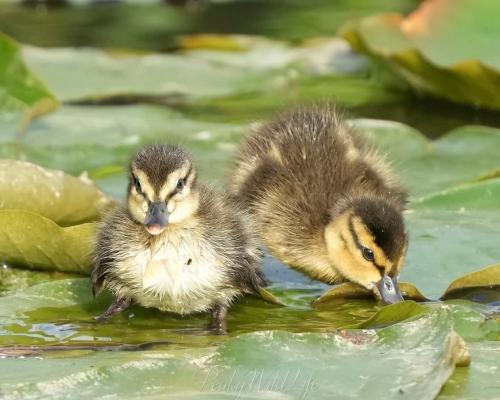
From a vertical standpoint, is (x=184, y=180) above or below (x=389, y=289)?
above

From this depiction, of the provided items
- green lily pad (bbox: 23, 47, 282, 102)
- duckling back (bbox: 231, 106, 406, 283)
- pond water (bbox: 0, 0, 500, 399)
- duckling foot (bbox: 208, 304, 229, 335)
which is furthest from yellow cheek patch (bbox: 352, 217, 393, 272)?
green lily pad (bbox: 23, 47, 282, 102)

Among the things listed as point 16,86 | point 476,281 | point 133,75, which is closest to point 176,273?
point 476,281

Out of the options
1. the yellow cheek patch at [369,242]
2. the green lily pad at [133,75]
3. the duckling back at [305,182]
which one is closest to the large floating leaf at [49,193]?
the duckling back at [305,182]

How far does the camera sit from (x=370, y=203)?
11.9ft

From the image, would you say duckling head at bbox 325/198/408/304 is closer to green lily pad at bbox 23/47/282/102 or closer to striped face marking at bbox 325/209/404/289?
striped face marking at bbox 325/209/404/289

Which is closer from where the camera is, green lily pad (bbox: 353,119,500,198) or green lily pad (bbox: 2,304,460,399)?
green lily pad (bbox: 2,304,460,399)

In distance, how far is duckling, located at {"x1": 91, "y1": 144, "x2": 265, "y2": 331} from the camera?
10.9 feet

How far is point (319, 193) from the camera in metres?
4.03

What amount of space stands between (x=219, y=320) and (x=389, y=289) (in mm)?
483

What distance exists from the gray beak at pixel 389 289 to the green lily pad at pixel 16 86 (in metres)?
1.73

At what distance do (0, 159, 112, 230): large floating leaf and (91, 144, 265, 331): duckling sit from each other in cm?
38

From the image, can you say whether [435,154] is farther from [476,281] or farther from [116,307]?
[116,307]

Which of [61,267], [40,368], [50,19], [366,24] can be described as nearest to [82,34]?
[50,19]

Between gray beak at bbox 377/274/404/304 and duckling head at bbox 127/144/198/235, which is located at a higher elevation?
duckling head at bbox 127/144/198/235
